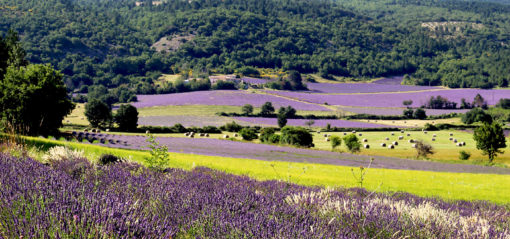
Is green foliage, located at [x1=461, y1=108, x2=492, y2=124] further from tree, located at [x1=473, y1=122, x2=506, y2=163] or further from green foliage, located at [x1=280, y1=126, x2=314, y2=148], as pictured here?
green foliage, located at [x1=280, y1=126, x2=314, y2=148]

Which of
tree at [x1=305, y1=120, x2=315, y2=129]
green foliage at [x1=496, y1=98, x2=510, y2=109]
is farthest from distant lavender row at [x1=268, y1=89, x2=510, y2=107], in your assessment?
tree at [x1=305, y1=120, x2=315, y2=129]

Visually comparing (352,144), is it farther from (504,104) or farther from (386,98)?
(386,98)

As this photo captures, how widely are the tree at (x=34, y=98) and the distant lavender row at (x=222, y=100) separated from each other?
181 ft

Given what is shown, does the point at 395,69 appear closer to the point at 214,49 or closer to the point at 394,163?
the point at 214,49

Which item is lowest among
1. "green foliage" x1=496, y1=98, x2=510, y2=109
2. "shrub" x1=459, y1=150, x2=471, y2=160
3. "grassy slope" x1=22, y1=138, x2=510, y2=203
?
"shrub" x1=459, y1=150, x2=471, y2=160

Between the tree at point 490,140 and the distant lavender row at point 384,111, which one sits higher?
the distant lavender row at point 384,111

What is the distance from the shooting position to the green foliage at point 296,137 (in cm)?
4739

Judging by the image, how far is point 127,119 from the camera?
55.6m

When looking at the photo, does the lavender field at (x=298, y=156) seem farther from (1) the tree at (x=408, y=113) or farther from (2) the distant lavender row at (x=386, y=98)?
(2) the distant lavender row at (x=386, y=98)

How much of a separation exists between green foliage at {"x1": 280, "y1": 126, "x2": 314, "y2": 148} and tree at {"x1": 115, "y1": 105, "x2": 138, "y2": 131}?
2044 centimetres

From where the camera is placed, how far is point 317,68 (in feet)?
620

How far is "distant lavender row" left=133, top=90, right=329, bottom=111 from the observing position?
9456cm

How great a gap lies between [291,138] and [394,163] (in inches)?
599

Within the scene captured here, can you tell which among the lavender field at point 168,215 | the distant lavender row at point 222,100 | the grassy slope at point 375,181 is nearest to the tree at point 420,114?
the distant lavender row at point 222,100
